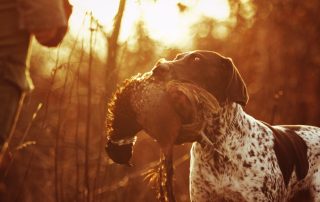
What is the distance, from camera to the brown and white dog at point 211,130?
520cm

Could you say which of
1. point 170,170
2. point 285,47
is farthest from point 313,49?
point 170,170

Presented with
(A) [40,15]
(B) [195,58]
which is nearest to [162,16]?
(B) [195,58]

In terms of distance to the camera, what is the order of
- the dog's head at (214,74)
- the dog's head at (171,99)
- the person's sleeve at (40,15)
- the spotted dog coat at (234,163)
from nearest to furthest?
1. the person's sleeve at (40,15)
2. the dog's head at (171,99)
3. the dog's head at (214,74)
4. the spotted dog coat at (234,163)

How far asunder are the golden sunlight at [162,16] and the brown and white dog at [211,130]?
1.12 meters

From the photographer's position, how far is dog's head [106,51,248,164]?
16.8ft

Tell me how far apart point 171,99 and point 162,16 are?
9.36 feet

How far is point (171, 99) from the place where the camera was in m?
5.20

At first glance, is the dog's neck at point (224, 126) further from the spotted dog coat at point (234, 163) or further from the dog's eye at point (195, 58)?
the dog's eye at point (195, 58)

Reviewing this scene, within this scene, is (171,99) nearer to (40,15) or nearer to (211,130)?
(211,130)

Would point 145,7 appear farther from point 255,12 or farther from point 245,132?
point 255,12

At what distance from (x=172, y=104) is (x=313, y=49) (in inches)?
342

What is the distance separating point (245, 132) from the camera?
19.4ft

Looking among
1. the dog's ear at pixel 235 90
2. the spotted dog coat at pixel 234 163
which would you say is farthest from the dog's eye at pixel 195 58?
the spotted dog coat at pixel 234 163

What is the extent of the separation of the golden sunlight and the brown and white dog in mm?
1120
